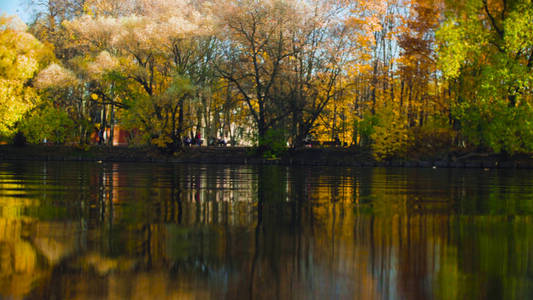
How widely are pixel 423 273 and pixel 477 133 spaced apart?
88.3ft

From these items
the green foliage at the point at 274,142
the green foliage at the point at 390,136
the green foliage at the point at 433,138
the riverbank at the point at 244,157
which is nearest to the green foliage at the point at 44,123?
the riverbank at the point at 244,157

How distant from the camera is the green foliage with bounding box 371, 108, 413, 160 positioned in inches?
1254

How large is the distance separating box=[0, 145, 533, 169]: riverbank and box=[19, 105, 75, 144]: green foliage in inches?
59.2

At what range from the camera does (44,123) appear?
3744 cm

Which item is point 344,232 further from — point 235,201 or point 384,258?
point 235,201

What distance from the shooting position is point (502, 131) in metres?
25.4

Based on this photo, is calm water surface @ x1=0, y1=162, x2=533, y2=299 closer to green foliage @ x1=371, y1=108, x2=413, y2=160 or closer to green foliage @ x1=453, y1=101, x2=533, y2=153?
green foliage @ x1=453, y1=101, x2=533, y2=153

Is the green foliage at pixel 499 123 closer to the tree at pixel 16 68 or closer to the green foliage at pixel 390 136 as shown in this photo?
the green foliage at pixel 390 136

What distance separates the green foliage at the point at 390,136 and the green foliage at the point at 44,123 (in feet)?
75.5

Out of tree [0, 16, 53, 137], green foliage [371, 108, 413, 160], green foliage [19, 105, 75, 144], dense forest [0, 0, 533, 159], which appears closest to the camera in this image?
green foliage [371, 108, 413, 160]

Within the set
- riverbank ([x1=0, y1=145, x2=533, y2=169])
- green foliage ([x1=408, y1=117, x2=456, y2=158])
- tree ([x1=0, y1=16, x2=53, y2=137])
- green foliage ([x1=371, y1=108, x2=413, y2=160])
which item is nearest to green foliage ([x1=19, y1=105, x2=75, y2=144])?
tree ([x1=0, y1=16, x2=53, y2=137])

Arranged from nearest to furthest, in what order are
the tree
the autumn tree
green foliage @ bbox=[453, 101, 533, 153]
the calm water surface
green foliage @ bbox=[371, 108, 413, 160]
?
1. the calm water surface
2. the autumn tree
3. green foliage @ bbox=[453, 101, 533, 153]
4. green foliage @ bbox=[371, 108, 413, 160]
5. the tree

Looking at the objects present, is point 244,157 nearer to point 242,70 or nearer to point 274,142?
point 274,142

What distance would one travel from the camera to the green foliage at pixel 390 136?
31.8 m
